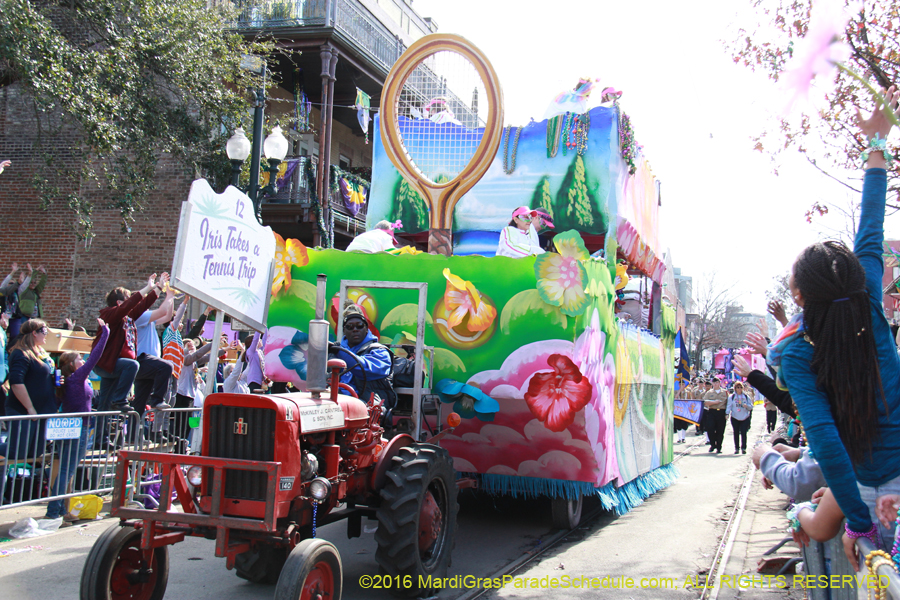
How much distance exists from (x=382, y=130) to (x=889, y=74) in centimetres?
582

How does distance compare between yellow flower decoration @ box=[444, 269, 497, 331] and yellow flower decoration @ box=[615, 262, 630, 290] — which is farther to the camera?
yellow flower decoration @ box=[615, 262, 630, 290]

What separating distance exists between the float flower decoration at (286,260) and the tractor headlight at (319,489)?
3066mm

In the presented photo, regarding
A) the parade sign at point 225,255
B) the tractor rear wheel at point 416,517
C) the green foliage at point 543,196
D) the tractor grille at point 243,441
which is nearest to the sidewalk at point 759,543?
the tractor rear wheel at point 416,517

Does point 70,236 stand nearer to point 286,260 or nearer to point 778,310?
point 286,260

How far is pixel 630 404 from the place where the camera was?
323 inches

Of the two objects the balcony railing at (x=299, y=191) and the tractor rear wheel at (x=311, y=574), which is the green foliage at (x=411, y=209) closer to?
the tractor rear wheel at (x=311, y=574)

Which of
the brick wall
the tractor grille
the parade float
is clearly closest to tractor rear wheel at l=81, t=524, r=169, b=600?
the tractor grille

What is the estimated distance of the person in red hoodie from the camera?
7.11 metres

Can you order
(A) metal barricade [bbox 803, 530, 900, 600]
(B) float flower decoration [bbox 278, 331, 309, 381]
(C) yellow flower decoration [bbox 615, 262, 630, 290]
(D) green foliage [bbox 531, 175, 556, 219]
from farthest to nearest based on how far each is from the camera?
1. (D) green foliage [bbox 531, 175, 556, 219]
2. (C) yellow flower decoration [bbox 615, 262, 630, 290]
3. (B) float flower decoration [bbox 278, 331, 309, 381]
4. (A) metal barricade [bbox 803, 530, 900, 600]

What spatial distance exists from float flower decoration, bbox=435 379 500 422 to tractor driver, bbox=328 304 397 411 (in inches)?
28.9

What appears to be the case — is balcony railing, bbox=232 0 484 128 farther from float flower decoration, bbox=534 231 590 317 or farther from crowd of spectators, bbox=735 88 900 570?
crowd of spectators, bbox=735 88 900 570

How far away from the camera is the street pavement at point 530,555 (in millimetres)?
5043

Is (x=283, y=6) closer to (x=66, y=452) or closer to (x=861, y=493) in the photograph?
(x=66, y=452)

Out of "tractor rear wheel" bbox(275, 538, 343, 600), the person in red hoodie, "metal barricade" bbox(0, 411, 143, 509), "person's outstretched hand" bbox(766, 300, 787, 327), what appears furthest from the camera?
the person in red hoodie
